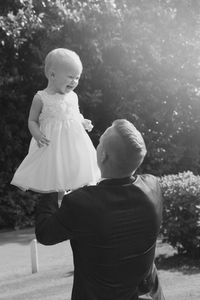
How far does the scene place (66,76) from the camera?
3625mm

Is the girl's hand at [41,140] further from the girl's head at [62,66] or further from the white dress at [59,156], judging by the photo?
the girl's head at [62,66]

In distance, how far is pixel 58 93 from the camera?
154 inches

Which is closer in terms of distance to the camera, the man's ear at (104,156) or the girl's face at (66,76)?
the man's ear at (104,156)

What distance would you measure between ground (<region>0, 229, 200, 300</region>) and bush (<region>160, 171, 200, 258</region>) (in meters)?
0.25

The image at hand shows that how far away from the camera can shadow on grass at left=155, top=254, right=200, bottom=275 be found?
7.92 m

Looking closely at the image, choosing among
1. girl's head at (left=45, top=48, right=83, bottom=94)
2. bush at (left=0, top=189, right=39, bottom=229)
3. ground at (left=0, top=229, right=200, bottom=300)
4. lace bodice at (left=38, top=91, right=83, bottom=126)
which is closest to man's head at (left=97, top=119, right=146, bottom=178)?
girl's head at (left=45, top=48, right=83, bottom=94)

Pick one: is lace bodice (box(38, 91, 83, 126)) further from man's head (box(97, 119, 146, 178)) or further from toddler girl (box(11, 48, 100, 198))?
man's head (box(97, 119, 146, 178))

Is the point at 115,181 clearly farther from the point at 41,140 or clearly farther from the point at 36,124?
the point at 36,124

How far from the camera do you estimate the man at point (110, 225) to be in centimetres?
245

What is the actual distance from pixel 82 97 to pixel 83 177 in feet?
30.9

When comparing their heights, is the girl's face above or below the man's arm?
above

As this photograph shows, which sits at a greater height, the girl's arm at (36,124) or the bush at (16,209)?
the girl's arm at (36,124)

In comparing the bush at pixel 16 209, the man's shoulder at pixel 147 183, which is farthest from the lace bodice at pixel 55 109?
the bush at pixel 16 209

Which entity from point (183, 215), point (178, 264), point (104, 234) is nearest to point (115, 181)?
point (104, 234)
